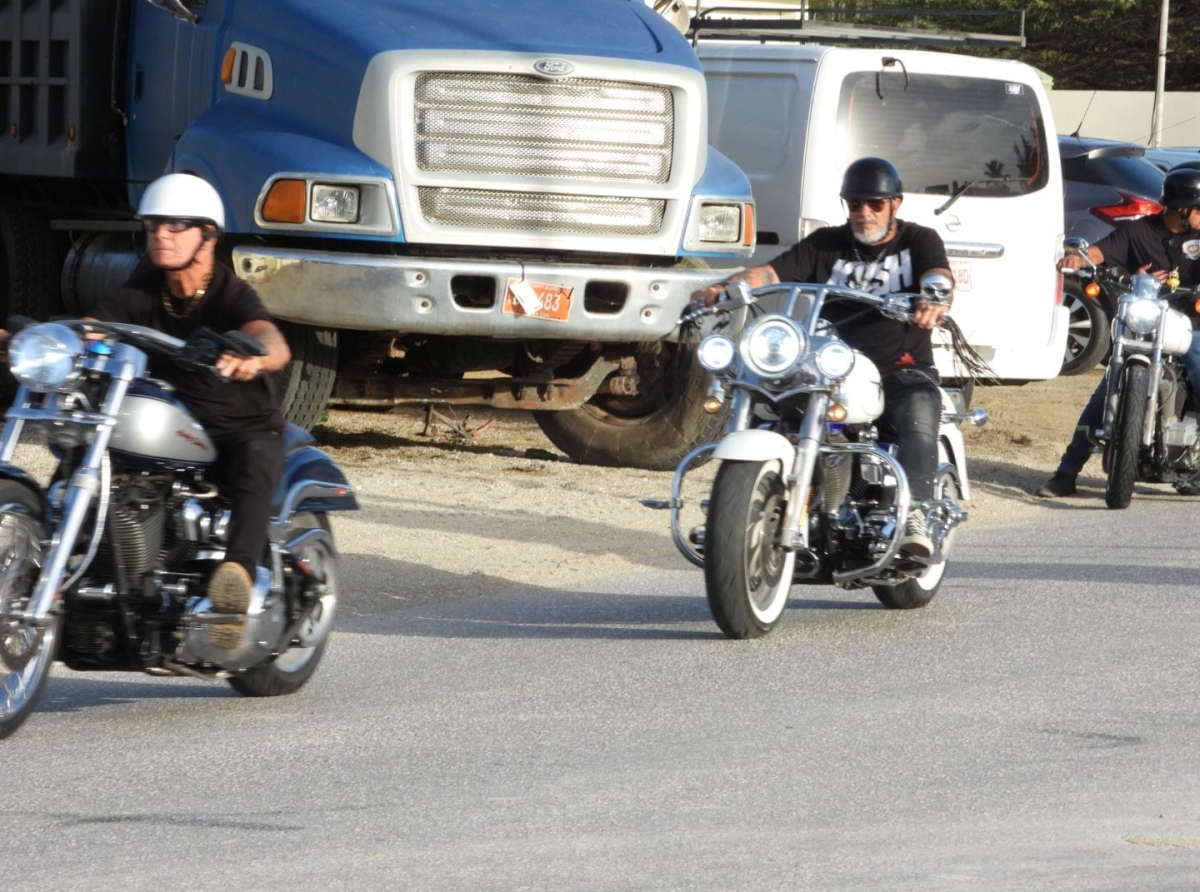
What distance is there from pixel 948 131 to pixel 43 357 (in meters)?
8.05

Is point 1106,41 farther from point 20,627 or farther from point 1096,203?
point 20,627

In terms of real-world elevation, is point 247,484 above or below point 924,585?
above

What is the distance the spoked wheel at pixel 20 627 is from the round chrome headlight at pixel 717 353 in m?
2.73

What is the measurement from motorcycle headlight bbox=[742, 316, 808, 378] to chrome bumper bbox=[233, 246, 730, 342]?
309 cm

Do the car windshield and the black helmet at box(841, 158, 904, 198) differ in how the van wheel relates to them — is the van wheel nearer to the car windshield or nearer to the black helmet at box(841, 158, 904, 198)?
the car windshield

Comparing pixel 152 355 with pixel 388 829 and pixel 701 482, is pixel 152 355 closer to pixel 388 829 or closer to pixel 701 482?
pixel 388 829

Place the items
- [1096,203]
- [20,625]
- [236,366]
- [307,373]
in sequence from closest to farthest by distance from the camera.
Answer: [20,625] → [236,366] → [307,373] → [1096,203]

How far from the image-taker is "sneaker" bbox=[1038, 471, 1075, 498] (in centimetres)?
1252

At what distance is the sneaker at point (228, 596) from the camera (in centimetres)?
623

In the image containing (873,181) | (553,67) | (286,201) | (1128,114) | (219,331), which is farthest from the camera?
(1128,114)

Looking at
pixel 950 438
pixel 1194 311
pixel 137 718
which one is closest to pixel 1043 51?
pixel 1194 311

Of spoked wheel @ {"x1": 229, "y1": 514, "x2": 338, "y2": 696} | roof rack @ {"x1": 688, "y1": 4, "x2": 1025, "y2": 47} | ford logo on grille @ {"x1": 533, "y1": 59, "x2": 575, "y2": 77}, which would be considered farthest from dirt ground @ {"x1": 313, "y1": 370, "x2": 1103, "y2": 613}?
roof rack @ {"x1": 688, "y1": 4, "x2": 1025, "y2": 47}

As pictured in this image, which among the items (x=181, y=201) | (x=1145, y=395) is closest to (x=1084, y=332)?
(x=1145, y=395)

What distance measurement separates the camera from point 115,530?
20.3 ft
